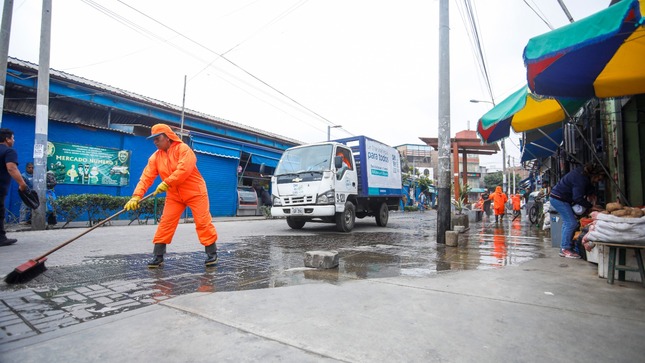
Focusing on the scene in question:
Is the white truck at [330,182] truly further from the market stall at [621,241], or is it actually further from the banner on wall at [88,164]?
the banner on wall at [88,164]

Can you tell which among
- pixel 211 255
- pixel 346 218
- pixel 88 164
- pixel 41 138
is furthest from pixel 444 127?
pixel 88 164

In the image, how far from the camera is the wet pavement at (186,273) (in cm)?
237

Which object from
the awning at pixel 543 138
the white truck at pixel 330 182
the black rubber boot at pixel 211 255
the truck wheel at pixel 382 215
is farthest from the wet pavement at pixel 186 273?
the truck wheel at pixel 382 215

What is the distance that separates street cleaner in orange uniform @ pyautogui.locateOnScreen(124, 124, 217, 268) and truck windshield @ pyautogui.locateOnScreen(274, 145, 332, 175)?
156 inches

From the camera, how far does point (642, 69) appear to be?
3.82 m

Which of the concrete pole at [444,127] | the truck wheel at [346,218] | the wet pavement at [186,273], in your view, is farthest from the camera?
the truck wheel at [346,218]

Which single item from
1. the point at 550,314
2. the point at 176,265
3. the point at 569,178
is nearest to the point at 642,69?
the point at 569,178

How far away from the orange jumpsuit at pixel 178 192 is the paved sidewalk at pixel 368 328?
1427 mm

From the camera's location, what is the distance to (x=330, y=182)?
7531 millimetres

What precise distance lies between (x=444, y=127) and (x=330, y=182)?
2.76 metres

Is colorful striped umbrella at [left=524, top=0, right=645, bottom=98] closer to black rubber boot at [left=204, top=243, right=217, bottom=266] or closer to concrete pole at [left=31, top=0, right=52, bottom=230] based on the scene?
black rubber boot at [left=204, top=243, right=217, bottom=266]

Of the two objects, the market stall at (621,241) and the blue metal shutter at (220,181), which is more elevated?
the blue metal shutter at (220,181)

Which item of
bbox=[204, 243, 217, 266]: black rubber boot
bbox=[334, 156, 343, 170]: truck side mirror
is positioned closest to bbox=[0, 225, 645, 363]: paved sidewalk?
bbox=[204, 243, 217, 266]: black rubber boot

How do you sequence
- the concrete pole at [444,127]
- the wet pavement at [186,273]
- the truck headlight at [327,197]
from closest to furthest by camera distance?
the wet pavement at [186,273] → the concrete pole at [444,127] → the truck headlight at [327,197]
